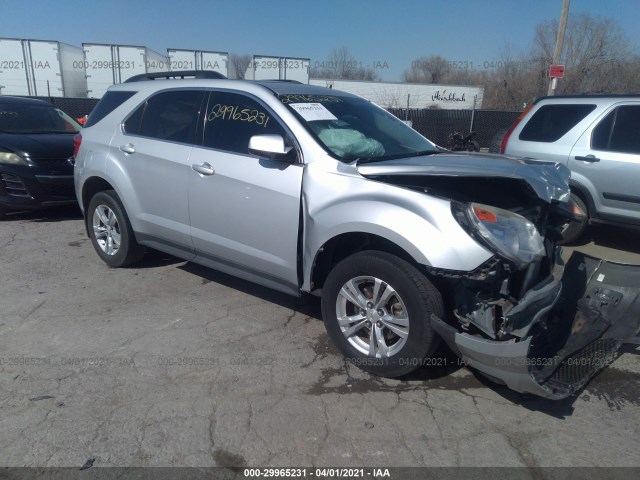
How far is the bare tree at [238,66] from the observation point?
24.2 metres

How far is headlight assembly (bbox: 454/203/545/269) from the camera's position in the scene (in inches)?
108

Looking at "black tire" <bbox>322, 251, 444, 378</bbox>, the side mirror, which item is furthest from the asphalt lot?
the side mirror

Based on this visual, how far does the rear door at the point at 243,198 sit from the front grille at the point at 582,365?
180 centimetres

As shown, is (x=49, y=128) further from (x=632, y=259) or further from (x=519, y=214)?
(x=632, y=259)

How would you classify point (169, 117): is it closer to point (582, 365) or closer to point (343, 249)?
point (343, 249)

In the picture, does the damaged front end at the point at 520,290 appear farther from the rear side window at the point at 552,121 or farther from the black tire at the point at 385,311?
the rear side window at the point at 552,121

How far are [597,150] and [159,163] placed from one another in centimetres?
507

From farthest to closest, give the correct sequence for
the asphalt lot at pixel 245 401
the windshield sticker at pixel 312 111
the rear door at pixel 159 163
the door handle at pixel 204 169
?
the rear door at pixel 159 163 → the door handle at pixel 204 169 → the windshield sticker at pixel 312 111 → the asphalt lot at pixel 245 401

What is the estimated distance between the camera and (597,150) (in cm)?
606

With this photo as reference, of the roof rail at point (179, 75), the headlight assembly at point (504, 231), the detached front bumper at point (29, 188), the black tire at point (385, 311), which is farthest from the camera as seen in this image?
the detached front bumper at point (29, 188)

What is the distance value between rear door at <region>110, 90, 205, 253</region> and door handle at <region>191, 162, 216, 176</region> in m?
0.12

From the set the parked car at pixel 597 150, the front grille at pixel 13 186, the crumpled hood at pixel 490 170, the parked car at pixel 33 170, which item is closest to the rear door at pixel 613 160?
the parked car at pixel 597 150

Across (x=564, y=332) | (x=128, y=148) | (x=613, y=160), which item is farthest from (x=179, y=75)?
(x=613, y=160)

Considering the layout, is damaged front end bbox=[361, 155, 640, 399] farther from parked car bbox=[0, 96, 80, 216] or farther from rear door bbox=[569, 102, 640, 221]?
parked car bbox=[0, 96, 80, 216]
